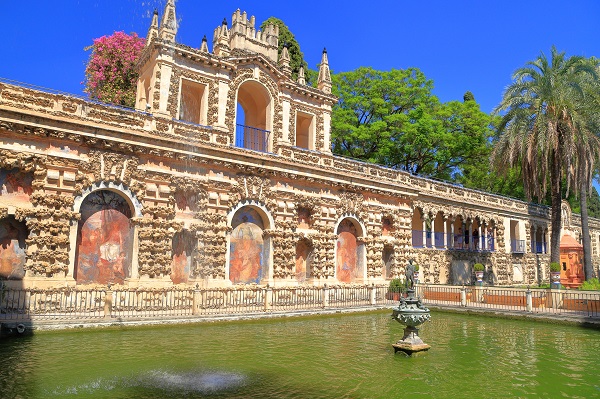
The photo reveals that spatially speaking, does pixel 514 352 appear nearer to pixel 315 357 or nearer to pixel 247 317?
pixel 315 357

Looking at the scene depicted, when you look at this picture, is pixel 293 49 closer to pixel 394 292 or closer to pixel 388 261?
pixel 388 261

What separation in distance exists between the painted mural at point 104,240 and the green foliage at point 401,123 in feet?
76.7

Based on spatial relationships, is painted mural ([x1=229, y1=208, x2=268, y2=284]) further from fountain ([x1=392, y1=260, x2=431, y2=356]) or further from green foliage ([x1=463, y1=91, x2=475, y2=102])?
green foliage ([x1=463, y1=91, x2=475, y2=102])

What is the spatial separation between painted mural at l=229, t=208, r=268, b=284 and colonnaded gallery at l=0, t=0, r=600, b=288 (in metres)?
0.06

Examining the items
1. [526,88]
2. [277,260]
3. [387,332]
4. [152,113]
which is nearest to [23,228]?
[152,113]

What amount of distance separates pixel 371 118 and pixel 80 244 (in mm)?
28942

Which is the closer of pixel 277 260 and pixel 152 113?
pixel 152 113

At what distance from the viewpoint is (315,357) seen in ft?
37.0

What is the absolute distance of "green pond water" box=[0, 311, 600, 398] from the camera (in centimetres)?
856

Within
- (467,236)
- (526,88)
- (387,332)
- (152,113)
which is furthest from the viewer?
(467,236)

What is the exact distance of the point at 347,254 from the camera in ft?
90.2

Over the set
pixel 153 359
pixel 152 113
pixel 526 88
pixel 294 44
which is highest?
pixel 294 44

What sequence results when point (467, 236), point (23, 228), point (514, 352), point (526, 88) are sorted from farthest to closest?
1. point (467, 236)
2. point (526, 88)
3. point (23, 228)
4. point (514, 352)

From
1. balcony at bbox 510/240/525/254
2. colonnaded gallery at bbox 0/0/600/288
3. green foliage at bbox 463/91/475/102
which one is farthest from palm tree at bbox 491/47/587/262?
green foliage at bbox 463/91/475/102
